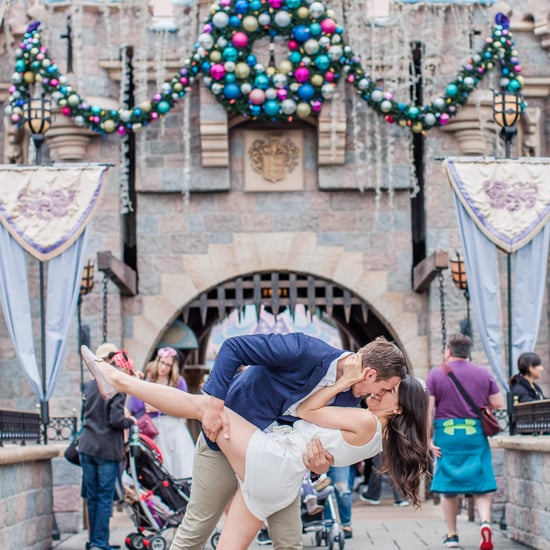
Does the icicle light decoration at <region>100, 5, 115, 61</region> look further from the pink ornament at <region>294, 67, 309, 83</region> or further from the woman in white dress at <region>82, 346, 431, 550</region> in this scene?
the woman in white dress at <region>82, 346, 431, 550</region>

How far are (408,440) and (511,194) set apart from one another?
18.3 ft

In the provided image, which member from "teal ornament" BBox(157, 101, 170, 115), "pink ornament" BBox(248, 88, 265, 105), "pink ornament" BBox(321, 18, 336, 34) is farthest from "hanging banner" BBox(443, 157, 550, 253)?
"teal ornament" BBox(157, 101, 170, 115)

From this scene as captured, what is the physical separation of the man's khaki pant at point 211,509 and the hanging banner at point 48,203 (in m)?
5.50

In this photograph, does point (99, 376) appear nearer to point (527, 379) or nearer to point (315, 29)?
point (527, 379)

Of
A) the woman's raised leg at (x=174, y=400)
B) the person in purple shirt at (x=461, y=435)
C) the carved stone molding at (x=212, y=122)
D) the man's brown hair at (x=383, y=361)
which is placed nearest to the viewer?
the woman's raised leg at (x=174, y=400)

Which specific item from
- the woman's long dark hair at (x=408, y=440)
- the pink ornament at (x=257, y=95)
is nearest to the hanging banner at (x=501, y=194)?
the pink ornament at (x=257, y=95)

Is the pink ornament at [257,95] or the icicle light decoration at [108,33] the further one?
the icicle light decoration at [108,33]

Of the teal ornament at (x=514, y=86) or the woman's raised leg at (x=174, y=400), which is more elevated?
the teal ornament at (x=514, y=86)

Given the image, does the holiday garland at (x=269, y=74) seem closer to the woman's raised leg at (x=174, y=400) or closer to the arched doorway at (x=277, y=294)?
the arched doorway at (x=277, y=294)

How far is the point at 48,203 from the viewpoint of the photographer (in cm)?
1073

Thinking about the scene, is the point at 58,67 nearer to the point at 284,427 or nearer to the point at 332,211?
the point at 332,211

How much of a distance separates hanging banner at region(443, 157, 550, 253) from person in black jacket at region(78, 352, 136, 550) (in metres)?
3.44

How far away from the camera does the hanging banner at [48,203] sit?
10719 mm

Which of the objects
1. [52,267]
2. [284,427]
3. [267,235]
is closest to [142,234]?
[267,235]
